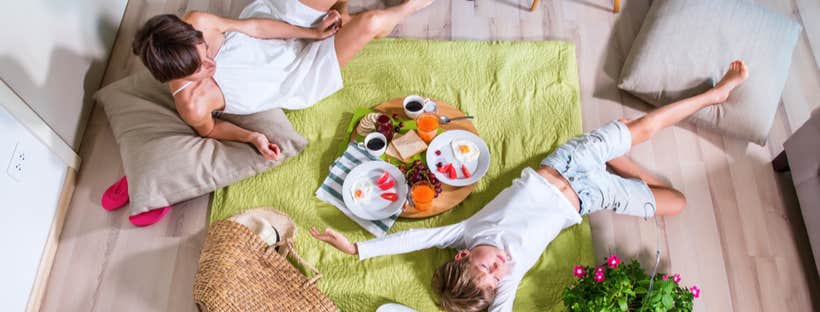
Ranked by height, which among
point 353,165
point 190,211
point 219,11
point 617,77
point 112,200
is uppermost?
point 219,11

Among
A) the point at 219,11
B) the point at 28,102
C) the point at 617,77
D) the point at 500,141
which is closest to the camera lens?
the point at 28,102

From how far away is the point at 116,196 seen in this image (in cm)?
247

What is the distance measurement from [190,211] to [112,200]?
0.34 metres

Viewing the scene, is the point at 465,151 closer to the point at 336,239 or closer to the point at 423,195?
the point at 423,195

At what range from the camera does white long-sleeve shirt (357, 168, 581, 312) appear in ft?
6.86

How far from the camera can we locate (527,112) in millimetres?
2678

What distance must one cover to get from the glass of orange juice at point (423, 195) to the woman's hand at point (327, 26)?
85 cm

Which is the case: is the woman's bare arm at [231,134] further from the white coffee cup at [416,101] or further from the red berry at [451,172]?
the red berry at [451,172]

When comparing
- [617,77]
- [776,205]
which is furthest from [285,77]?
[776,205]

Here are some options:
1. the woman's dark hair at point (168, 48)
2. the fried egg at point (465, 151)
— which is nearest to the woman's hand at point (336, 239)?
the fried egg at point (465, 151)

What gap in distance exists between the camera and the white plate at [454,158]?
2314mm

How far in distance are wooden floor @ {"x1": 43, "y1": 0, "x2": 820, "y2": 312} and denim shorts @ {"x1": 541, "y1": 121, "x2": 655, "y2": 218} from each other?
0.58 ft

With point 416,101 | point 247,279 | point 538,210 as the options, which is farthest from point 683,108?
point 247,279

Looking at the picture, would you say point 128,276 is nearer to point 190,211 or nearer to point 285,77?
point 190,211
